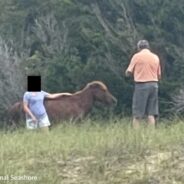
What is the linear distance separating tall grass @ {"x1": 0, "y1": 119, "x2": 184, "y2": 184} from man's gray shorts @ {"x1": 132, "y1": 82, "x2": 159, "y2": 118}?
251 cm

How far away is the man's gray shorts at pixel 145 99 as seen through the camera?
42.7 feet

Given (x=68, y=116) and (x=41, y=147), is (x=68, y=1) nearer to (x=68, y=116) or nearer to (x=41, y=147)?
(x=68, y=116)

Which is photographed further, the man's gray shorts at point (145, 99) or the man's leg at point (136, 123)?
the man's gray shorts at point (145, 99)

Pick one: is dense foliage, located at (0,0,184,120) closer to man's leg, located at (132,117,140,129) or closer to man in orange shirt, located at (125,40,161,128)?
man in orange shirt, located at (125,40,161,128)

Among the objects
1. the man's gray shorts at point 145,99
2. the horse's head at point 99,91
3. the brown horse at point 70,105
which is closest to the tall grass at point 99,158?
the man's gray shorts at point 145,99

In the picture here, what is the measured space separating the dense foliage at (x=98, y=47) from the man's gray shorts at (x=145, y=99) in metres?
14.5

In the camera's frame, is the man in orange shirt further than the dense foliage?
No

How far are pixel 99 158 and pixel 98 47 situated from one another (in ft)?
75.4

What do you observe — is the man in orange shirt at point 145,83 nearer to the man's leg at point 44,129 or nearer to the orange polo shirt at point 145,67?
the orange polo shirt at point 145,67

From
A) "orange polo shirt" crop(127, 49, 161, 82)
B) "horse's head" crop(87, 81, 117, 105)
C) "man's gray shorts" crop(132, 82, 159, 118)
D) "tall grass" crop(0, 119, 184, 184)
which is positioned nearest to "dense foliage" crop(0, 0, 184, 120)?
"horse's head" crop(87, 81, 117, 105)

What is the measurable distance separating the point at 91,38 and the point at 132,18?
73.3 inches

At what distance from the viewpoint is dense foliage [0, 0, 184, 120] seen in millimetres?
30172

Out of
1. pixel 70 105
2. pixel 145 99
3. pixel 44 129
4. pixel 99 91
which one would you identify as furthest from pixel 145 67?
pixel 99 91

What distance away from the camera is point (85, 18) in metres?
33.7
